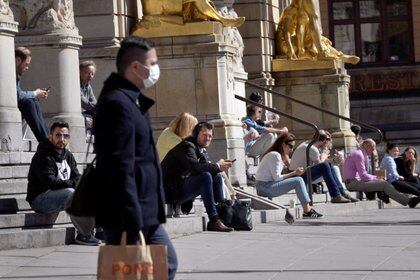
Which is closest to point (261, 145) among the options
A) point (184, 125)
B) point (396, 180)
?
point (396, 180)

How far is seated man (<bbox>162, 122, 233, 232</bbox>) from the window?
1443 inches

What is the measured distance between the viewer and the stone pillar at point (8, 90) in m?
15.9

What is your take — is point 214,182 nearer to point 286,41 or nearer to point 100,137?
point 100,137

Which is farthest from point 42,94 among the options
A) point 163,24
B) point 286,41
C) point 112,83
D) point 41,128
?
point 286,41

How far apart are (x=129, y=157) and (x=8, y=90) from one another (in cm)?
739

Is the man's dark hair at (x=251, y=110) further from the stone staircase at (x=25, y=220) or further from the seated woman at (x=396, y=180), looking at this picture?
the stone staircase at (x=25, y=220)

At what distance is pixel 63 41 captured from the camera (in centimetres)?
1764

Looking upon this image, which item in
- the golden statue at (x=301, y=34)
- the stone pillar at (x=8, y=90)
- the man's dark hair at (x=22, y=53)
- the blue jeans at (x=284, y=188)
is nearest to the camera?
the stone pillar at (x=8, y=90)

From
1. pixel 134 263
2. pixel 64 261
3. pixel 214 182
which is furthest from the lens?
pixel 214 182

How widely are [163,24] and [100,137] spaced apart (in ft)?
41.9

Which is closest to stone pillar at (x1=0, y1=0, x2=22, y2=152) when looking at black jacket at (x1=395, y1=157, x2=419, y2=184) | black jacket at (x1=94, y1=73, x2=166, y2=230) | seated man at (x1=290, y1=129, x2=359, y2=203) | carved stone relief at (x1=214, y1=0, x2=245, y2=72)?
carved stone relief at (x1=214, y1=0, x2=245, y2=72)

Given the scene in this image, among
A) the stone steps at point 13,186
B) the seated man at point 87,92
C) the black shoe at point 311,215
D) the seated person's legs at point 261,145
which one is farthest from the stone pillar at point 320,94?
the stone steps at point 13,186

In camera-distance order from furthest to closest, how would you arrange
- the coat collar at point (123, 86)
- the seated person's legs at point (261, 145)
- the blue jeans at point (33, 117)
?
the seated person's legs at point (261, 145) < the blue jeans at point (33, 117) < the coat collar at point (123, 86)

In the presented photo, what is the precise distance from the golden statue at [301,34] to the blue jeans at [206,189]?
484 inches
